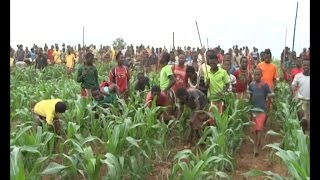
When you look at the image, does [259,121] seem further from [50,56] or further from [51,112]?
[50,56]

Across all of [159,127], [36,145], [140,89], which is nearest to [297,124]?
[159,127]

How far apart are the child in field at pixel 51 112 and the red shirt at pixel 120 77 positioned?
2136 millimetres

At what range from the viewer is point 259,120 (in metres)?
5.84

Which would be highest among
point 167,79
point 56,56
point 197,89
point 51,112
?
point 56,56

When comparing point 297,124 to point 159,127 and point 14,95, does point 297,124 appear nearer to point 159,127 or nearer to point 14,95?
point 159,127

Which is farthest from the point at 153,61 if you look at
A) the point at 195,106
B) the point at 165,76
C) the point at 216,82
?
the point at 195,106

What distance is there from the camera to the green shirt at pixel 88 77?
7.61m

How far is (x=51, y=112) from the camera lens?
17.7ft

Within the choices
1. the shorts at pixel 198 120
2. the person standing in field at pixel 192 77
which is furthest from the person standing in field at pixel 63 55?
the shorts at pixel 198 120

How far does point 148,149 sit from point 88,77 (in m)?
3.05

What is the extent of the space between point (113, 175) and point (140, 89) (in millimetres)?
4150

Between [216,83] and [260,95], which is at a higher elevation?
[216,83]

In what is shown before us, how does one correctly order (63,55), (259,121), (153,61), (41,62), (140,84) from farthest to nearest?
(63,55) < (153,61) < (41,62) < (140,84) < (259,121)

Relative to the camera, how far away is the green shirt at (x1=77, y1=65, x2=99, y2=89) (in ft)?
25.0
